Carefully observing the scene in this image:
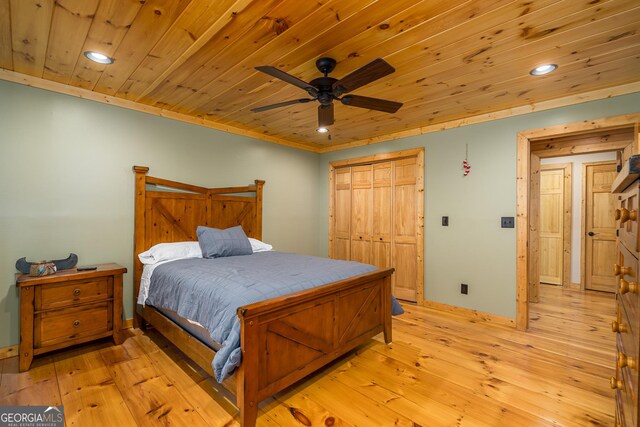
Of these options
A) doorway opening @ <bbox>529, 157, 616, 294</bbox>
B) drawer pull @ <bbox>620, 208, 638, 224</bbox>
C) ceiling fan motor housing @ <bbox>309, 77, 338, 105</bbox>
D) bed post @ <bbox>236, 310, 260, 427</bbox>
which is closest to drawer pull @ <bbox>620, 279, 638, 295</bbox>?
drawer pull @ <bbox>620, 208, 638, 224</bbox>

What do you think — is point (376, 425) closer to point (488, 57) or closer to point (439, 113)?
point (488, 57)

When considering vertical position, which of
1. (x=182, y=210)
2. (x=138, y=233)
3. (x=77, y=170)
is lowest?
(x=138, y=233)

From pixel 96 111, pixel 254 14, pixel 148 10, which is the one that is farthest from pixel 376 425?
pixel 96 111

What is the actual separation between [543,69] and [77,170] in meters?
4.26

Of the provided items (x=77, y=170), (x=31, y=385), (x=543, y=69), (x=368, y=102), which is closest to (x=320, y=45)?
(x=368, y=102)

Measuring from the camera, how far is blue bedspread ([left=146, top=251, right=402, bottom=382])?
5.76 feet

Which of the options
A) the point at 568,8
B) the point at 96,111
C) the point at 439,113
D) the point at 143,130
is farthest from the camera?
the point at 439,113

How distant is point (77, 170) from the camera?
9.39 feet

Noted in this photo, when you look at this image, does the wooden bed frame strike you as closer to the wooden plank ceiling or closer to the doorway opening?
the wooden plank ceiling

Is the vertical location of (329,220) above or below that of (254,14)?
below

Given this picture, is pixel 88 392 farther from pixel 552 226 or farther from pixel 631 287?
pixel 552 226

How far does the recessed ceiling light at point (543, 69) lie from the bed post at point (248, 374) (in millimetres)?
2887

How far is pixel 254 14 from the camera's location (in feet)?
5.84

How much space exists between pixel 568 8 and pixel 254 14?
182 cm
